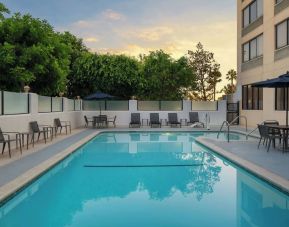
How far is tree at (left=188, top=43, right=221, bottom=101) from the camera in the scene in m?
43.4

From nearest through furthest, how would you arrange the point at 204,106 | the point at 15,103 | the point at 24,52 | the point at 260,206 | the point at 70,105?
the point at 260,206 → the point at 15,103 → the point at 24,52 → the point at 70,105 → the point at 204,106

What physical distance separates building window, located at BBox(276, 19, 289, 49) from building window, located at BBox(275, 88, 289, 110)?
2364mm

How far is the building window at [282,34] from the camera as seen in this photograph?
1843cm

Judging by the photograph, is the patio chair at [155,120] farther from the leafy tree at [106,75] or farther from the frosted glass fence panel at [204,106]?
the leafy tree at [106,75]

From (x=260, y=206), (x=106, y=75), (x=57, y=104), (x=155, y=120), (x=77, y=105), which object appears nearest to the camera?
(x=260, y=206)

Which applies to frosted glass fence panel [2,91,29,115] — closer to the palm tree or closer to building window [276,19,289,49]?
building window [276,19,289,49]

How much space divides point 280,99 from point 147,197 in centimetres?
1388

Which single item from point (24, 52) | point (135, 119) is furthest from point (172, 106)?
point (24, 52)

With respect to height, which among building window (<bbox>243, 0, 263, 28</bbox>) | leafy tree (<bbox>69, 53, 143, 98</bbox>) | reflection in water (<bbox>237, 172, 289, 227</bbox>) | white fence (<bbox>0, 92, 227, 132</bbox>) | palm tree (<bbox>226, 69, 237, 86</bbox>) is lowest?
reflection in water (<bbox>237, 172, 289, 227</bbox>)

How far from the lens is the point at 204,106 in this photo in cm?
2634

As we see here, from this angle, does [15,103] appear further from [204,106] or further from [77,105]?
[204,106]

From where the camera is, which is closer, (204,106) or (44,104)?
(44,104)

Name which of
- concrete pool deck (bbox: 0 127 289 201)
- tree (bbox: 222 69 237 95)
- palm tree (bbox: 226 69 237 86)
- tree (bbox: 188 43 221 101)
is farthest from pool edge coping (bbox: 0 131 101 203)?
palm tree (bbox: 226 69 237 86)

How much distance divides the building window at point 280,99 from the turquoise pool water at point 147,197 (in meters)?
8.67
